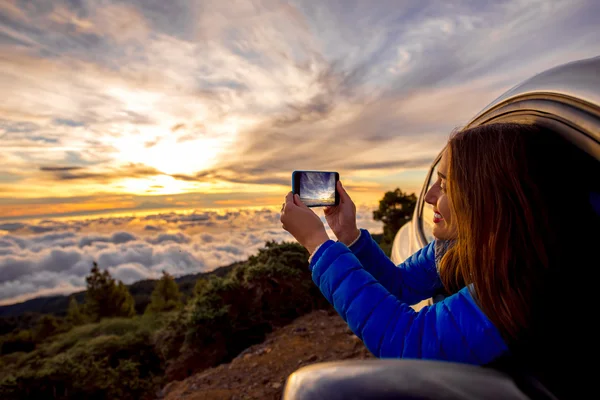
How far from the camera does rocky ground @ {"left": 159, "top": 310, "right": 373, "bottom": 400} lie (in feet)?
13.9

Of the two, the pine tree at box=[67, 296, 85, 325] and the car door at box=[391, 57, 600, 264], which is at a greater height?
the car door at box=[391, 57, 600, 264]

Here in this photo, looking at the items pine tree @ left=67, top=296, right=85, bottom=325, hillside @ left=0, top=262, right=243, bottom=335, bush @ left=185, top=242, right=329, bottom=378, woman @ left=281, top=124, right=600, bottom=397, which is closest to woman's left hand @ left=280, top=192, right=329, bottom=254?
woman @ left=281, top=124, right=600, bottom=397

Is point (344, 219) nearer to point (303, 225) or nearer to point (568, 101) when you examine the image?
point (303, 225)

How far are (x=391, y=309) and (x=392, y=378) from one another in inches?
23.3

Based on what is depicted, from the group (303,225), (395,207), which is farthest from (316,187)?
(395,207)

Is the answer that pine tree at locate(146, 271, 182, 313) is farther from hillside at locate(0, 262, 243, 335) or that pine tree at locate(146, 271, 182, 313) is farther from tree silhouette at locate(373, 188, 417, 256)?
tree silhouette at locate(373, 188, 417, 256)

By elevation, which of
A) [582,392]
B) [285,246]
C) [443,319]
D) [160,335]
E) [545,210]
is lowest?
[160,335]

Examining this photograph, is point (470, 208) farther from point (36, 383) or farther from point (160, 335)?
point (160, 335)

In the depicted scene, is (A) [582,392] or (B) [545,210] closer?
(A) [582,392]

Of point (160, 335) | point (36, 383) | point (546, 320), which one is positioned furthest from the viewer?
point (160, 335)

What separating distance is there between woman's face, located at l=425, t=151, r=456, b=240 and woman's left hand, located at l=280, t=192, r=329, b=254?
1.66 feet

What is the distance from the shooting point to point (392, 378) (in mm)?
595

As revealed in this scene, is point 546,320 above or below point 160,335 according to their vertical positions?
above

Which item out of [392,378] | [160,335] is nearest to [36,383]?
[160,335]
